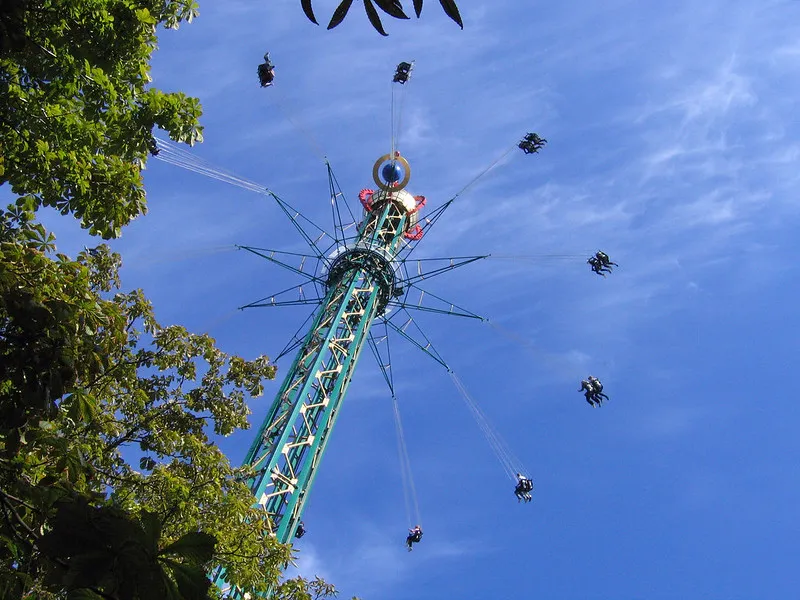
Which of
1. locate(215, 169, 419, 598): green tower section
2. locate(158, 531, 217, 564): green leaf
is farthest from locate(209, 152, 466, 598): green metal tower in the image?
locate(158, 531, 217, 564): green leaf

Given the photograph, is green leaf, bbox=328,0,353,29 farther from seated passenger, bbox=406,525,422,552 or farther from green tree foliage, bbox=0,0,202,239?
seated passenger, bbox=406,525,422,552

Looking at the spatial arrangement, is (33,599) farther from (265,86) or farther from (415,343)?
(265,86)

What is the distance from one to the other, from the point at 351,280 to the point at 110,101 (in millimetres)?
14102

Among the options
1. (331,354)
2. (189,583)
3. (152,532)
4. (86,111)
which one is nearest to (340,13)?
(152,532)

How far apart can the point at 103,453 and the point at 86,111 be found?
361cm

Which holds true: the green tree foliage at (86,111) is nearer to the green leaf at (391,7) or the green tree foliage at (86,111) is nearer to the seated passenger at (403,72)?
the green leaf at (391,7)

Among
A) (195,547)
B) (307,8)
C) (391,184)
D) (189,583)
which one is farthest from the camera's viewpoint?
(391,184)

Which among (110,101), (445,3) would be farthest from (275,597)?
(445,3)

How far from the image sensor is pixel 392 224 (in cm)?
2597

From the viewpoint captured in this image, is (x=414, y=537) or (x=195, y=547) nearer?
(x=195, y=547)

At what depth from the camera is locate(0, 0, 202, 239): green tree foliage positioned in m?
8.05

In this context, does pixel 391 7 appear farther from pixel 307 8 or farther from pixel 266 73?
pixel 266 73

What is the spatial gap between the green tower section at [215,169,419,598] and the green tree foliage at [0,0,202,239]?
20.2ft

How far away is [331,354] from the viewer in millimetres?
20594
